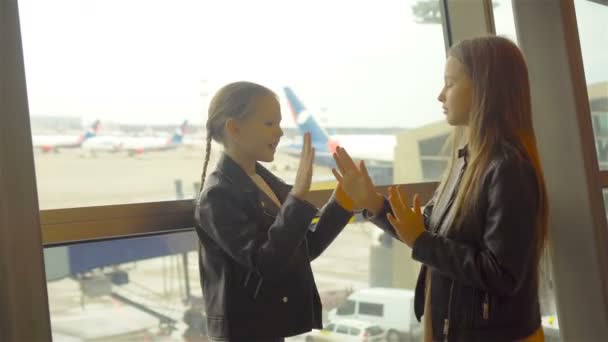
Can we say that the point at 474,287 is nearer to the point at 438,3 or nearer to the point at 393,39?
the point at 393,39

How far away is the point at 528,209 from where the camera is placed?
1.68 m

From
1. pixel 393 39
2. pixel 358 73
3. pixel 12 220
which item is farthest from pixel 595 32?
pixel 12 220

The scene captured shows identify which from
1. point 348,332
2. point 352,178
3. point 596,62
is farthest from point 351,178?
point 596,62

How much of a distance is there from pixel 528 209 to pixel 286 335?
2.16 ft

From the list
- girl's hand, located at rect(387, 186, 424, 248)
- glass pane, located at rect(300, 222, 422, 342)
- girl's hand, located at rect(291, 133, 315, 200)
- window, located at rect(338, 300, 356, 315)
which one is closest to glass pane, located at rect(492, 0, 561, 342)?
glass pane, located at rect(300, 222, 422, 342)

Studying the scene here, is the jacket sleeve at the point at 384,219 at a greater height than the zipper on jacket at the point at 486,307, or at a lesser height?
greater

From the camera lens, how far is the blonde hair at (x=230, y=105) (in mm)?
1696

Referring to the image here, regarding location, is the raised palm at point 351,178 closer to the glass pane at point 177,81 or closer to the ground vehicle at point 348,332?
the glass pane at point 177,81

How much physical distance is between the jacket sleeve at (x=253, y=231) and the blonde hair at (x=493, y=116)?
44 centimetres

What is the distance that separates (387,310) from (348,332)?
23 cm

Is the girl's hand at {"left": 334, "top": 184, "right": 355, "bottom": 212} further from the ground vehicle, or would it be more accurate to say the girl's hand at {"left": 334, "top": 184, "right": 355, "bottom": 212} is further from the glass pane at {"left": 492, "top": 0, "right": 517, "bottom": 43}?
the glass pane at {"left": 492, "top": 0, "right": 517, "bottom": 43}

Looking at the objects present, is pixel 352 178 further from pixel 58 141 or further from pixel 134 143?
pixel 58 141

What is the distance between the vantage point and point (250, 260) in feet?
5.11

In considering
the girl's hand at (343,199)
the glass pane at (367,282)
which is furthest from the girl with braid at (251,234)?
the glass pane at (367,282)
